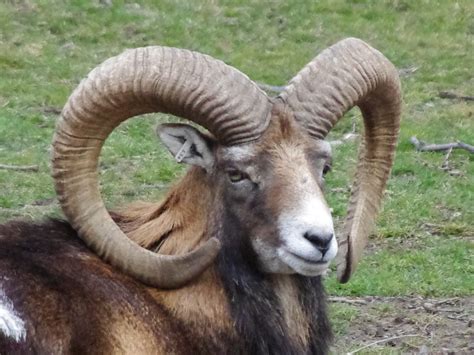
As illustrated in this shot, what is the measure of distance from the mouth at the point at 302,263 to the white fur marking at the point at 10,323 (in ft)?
5.90

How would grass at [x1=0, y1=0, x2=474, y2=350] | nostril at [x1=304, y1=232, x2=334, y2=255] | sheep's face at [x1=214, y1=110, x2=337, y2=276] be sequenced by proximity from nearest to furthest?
nostril at [x1=304, y1=232, x2=334, y2=255] < sheep's face at [x1=214, y1=110, x2=337, y2=276] < grass at [x1=0, y1=0, x2=474, y2=350]

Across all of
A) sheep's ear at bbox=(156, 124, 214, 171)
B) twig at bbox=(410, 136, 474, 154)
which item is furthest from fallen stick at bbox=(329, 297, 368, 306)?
twig at bbox=(410, 136, 474, 154)

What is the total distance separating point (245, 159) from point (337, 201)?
6.88m

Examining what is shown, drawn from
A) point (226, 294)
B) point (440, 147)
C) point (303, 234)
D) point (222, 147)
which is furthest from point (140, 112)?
point (440, 147)

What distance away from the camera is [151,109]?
29.2 feet

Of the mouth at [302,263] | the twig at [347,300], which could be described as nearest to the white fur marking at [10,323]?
→ the mouth at [302,263]

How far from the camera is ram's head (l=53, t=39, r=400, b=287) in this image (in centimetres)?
857

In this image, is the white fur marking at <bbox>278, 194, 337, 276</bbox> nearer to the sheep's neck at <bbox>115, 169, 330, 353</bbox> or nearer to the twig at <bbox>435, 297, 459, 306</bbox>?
the sheep's neck at <bbox>115, 169, 330, 353</bbox>

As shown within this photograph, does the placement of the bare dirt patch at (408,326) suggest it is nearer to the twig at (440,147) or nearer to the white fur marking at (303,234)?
the white fur marking at (303,234)

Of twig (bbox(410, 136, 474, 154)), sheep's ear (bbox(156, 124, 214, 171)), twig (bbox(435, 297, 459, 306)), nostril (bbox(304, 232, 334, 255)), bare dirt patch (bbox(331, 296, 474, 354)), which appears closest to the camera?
nostril (bbox(304, 232, 334, 255))

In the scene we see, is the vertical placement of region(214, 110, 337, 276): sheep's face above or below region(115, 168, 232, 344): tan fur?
above

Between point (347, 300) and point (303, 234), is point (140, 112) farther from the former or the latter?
point (347, 300)

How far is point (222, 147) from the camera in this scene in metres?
8.96

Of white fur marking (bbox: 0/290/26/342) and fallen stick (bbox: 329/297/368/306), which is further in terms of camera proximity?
fallen stick (bbox: 329/297/368/306)
